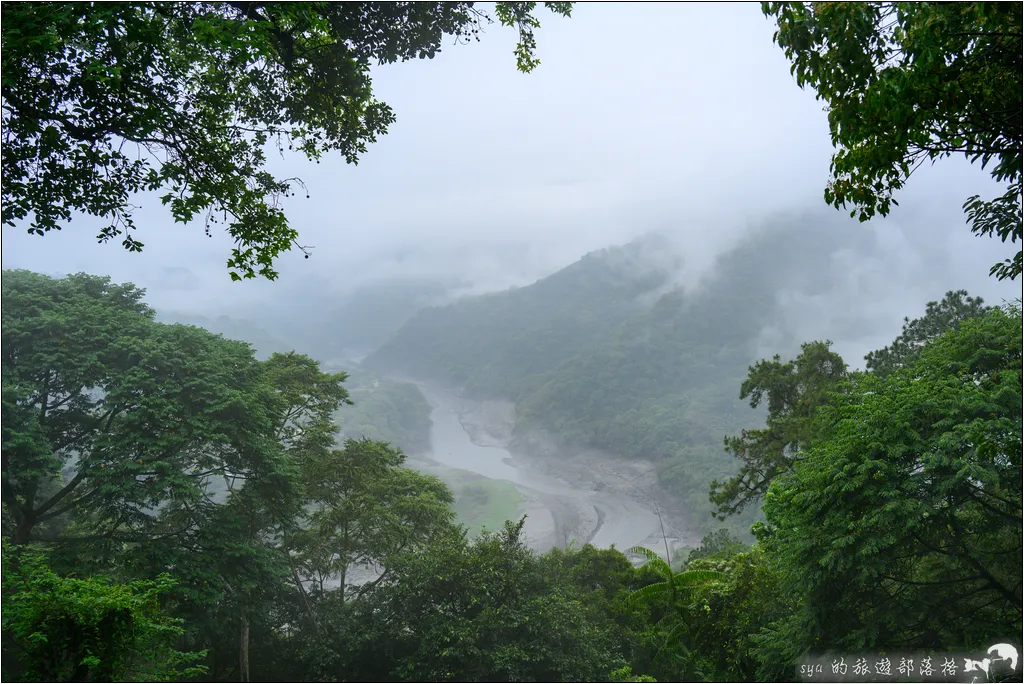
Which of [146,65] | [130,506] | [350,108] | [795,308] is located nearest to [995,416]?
[350,108]

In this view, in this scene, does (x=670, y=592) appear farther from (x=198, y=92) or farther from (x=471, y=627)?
(x=198, y=92)

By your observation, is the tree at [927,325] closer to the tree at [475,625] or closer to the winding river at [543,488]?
the tree at [475,625]

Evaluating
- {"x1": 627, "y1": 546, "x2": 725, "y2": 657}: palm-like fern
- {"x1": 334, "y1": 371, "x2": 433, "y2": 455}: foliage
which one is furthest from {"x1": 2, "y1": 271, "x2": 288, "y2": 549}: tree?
{"x1": 627, "y1": 546, "x2": 725, "y2": 657}: palm-like fern

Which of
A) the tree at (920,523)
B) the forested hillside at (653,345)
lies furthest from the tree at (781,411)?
the forested hillside at (653,345)

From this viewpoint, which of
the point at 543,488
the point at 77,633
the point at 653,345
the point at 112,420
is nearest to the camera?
the point at 77,633

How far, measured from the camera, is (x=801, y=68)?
2.88 meters

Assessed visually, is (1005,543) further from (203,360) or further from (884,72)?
(203,360)

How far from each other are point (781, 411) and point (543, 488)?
11.0 m

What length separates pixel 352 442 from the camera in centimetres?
1046

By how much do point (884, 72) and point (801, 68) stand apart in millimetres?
372

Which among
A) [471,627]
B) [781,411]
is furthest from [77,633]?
[781,411]

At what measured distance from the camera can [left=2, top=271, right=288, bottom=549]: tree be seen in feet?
21.2

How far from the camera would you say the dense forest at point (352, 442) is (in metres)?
3.66

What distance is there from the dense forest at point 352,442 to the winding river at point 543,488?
113 inches
